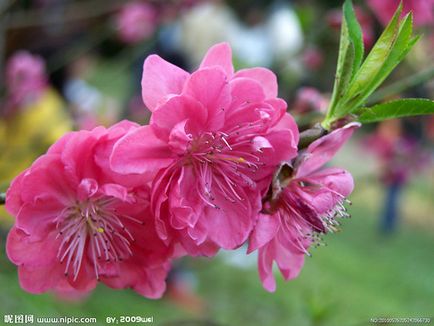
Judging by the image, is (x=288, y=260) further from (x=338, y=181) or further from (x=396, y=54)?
(x=396, y=54)

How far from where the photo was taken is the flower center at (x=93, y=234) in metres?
0.78

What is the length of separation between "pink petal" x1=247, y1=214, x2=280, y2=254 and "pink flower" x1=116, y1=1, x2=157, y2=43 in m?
2.25

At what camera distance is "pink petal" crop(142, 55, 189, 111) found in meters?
0.74

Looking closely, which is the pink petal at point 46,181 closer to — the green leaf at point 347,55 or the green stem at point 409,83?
the green leaf at point 347,55

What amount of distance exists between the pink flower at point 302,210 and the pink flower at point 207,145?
0.03 metres

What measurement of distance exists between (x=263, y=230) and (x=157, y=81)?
22 centimetres

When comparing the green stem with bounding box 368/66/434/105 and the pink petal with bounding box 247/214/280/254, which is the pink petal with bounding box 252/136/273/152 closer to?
the pink petal with bounding box 247/214/280/254

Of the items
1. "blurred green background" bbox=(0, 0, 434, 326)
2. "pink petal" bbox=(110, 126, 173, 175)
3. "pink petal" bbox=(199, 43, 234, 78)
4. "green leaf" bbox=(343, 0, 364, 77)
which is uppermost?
"green leaf" bbox=(343, 0, 364, 77)

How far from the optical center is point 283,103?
74 cm

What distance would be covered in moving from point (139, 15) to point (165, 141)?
A: 7.58ft

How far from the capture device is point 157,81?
744mm

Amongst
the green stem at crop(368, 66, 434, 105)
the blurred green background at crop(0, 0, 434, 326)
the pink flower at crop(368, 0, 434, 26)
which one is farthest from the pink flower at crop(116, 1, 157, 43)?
the green stem at crop(368, 66, 434, 105)

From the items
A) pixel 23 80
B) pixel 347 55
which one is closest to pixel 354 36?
pixel 347 55

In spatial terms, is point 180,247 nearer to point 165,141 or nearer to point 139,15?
point 165,141
